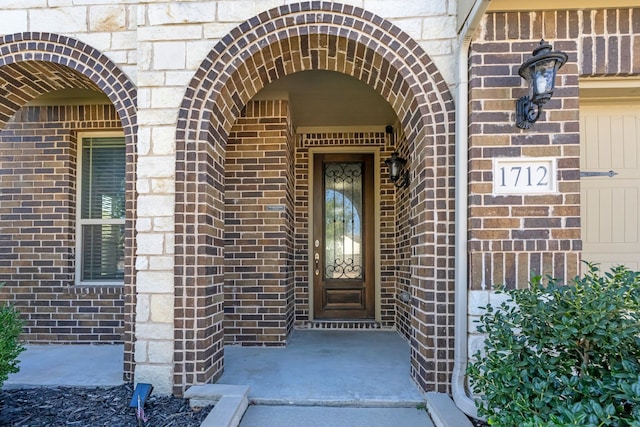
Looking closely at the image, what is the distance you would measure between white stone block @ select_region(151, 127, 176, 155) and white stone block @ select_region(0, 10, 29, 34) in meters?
1.41

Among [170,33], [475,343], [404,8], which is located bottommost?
[475,343]

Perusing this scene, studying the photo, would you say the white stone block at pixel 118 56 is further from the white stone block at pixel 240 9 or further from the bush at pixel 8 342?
the bush at pixel 8 342

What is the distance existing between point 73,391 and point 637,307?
11.5ft

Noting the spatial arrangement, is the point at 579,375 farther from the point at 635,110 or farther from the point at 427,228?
the point at 635,110

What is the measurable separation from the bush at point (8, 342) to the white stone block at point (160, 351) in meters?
0.79

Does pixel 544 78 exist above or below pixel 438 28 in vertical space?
below

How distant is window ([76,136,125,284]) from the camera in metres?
4.40

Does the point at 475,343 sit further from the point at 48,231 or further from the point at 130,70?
the point at 48,231

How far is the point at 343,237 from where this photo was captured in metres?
5.21

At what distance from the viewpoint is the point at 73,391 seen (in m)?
2.88

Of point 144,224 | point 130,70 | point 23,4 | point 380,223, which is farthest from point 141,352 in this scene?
point 380,223

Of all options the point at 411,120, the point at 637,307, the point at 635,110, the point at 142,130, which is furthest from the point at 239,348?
the point at 635,110

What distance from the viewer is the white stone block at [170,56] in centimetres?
290

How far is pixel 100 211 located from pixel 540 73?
444 cm
